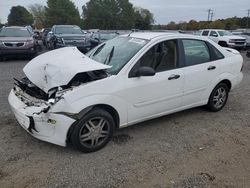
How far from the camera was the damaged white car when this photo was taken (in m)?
3.72

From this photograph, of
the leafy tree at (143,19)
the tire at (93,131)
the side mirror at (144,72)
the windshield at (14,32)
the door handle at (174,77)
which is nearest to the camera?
the tire at (93,131)

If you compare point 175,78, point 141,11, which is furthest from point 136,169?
point 141,11

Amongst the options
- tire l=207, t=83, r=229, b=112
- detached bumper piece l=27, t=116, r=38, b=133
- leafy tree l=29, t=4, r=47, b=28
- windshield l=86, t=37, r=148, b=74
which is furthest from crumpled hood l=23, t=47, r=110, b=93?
leafy tree l=29, t=4, r=47, b=28

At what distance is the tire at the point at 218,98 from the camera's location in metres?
5.46

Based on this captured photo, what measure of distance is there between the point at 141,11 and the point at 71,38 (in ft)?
249

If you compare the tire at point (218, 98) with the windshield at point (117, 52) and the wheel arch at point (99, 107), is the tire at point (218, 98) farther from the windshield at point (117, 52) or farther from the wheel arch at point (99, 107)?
the wheel arch at point (99, 107)

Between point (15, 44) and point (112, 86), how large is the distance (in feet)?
34.7

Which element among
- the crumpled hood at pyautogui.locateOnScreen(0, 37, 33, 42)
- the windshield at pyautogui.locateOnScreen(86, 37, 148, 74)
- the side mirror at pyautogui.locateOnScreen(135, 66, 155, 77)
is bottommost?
the crumpled hood at pyautogui.locateOnScreen(0, 37, 33, 42)

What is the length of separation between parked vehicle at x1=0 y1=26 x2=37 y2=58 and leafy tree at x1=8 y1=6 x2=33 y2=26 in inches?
3018

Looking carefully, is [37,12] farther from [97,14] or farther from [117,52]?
[117,52]

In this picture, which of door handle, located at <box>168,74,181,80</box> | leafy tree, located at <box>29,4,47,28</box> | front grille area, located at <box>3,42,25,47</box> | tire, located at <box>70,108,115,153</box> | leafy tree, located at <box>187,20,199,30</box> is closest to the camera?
tire, located at <box>70,108,115,153</box>

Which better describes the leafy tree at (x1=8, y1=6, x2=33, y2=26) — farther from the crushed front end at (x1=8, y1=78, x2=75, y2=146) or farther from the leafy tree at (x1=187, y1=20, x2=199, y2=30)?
the crushed front end at (x1=8, y1=78, x2=75, y2=146)

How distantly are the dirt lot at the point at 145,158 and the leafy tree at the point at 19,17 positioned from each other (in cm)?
8764

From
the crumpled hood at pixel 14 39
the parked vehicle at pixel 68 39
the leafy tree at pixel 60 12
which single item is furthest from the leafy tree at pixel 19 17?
the crumpled hood at pixel 14 39
